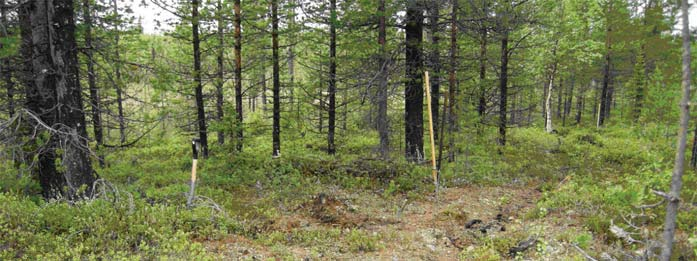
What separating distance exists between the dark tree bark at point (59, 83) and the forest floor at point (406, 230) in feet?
10.7

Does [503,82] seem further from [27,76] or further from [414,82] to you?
[27,76]

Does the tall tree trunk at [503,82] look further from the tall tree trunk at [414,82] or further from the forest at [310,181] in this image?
the tall tree trunk at [414,82]

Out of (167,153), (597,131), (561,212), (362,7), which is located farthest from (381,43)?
(597,131)

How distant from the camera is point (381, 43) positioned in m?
11.6

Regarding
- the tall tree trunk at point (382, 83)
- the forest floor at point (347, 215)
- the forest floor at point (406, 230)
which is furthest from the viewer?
the tall tree trunk at point (382, 83)

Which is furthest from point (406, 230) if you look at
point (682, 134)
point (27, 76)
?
point (27, 76)

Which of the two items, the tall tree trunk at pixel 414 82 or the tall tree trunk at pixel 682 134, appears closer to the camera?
the tall tree trunk at pixel 682 134

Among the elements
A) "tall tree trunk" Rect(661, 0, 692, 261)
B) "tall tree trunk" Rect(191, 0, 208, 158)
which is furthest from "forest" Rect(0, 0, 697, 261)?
"tall tree trunk" Rect(191, 0, 208, 158)

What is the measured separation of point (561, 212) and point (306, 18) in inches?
380

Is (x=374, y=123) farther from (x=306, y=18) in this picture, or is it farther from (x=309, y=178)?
(x=306, y=18)

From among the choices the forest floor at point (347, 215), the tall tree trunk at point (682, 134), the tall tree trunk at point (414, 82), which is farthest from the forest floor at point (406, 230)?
the tall tree trunk at point (414, 82)

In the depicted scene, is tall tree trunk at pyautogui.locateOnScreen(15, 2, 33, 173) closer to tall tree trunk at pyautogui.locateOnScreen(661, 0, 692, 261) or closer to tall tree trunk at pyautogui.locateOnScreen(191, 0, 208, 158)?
tall tree trunk at pyautogui.locateOnScreen(191, 0, 208, 158)

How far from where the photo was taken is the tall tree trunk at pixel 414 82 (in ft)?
37.3

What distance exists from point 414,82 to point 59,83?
9139 mm
